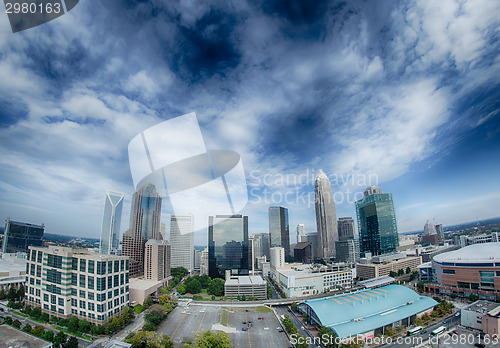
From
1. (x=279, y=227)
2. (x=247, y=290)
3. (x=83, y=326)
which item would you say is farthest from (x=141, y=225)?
(x=279, y=227)

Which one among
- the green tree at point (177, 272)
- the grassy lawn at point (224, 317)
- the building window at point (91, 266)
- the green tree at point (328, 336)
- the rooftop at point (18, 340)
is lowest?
the green tree at point (177, 272)

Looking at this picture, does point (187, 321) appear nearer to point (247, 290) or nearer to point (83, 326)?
point (83, 326)

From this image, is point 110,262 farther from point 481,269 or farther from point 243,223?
point 481,269

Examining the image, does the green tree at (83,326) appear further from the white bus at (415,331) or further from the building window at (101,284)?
the white bus at (415,331)

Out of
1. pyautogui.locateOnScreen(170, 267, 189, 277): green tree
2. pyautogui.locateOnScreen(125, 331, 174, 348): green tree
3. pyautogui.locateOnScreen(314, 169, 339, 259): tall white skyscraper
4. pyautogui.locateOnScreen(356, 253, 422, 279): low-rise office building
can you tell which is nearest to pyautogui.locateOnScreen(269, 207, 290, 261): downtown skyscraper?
pyautogui.locateOnScreen(314, 169, 339, 259): tall white skyscraper

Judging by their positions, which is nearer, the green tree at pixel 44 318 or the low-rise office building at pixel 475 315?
the low-rise office building at pixel 475 315

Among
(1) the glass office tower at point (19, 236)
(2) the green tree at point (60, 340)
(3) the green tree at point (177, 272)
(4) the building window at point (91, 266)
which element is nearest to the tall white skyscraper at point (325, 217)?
(3) the green tree at point (177, 272)
